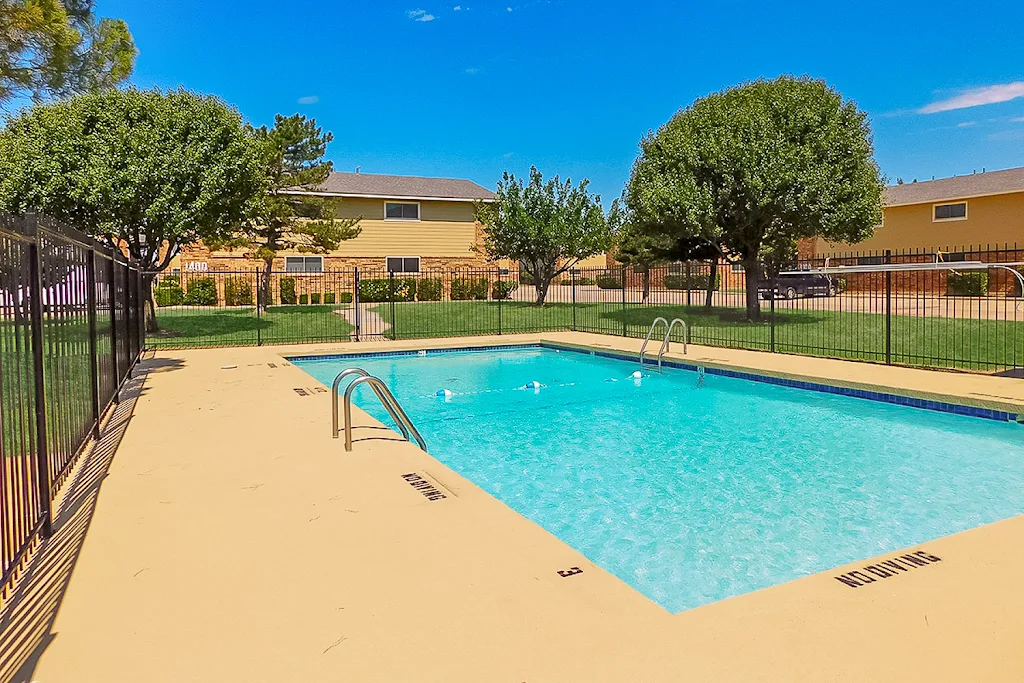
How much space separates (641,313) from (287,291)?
1445 cm

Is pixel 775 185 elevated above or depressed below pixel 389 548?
above

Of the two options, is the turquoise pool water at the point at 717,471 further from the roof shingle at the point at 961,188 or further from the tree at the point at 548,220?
the roof shingle at the point at 961,188

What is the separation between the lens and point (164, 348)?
600 inches

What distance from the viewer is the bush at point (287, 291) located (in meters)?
28.2

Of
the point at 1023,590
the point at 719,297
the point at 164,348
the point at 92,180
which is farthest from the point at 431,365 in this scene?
the point at 719,297

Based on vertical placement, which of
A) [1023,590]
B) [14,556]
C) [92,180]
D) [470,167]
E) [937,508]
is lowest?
[937,508]

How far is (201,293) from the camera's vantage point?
26.0 meters

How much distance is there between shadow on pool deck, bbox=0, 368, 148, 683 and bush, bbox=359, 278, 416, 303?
2283cm

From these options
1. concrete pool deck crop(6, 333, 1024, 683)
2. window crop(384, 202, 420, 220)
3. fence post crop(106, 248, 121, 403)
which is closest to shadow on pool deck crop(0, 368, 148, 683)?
concrete pool deck crop(6, 333, 1024, 683)

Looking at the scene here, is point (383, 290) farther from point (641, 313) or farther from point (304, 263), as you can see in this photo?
point (641, 313)

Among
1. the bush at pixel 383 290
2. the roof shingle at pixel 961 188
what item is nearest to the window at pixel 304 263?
the bush at pixel 383 290

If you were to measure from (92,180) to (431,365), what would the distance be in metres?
7.52

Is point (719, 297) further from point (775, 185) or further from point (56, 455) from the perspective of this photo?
point (56, 455)

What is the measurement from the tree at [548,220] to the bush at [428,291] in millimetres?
5478
